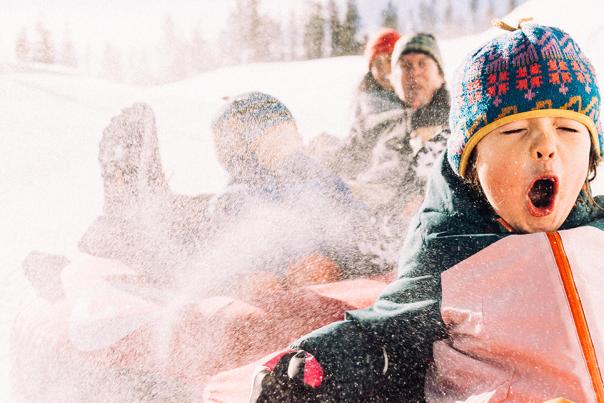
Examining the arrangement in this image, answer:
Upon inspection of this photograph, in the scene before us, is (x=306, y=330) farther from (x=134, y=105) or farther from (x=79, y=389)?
(x=134, y=105)

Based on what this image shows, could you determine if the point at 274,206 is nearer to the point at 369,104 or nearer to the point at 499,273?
the point at 499,273

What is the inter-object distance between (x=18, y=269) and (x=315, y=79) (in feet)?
15.8

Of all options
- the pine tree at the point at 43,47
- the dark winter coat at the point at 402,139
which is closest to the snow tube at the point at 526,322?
the dark winter coat at the point at 402,139

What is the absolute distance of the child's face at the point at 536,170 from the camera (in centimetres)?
86

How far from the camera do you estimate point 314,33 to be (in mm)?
12312

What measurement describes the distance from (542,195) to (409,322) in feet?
0.88

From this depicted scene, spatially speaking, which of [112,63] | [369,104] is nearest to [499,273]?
[369,104]

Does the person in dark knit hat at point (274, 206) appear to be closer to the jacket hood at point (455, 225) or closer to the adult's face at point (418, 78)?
the jacket hood at point (455, 225)

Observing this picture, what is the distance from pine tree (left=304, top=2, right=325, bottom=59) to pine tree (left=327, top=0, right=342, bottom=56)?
0.61 ft

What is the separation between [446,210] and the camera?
3.17ft

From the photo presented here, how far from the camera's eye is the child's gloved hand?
881 mm

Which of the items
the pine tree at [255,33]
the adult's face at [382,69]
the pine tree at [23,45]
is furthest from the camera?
the pine tree at [255,33]

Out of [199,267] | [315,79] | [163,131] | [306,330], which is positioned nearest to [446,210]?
[306,330]

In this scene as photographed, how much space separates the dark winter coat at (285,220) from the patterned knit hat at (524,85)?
0.56m
